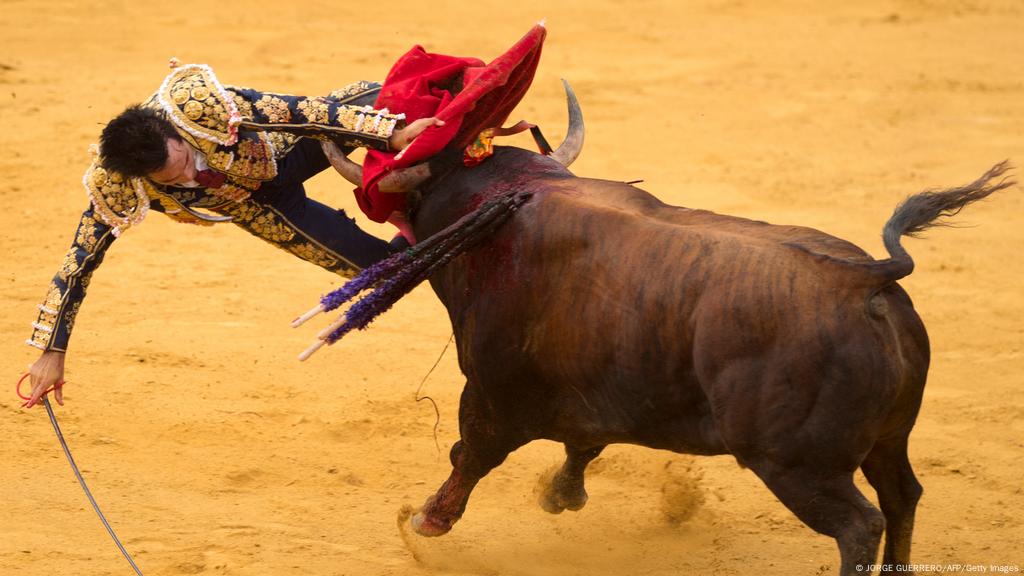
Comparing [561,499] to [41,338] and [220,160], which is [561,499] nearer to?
[220,160]

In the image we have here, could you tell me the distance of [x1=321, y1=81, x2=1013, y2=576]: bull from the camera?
3.48 metres

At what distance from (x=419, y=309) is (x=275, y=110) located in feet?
9.65

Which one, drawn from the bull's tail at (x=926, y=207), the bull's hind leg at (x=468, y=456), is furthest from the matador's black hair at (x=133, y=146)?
the bull's tail at (x=926, y=207)

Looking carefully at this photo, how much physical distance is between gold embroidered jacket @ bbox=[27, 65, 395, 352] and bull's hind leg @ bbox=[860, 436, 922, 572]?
1.87 m

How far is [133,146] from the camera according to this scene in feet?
13.4

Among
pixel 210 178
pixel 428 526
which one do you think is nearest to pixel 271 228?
pixel 210 178

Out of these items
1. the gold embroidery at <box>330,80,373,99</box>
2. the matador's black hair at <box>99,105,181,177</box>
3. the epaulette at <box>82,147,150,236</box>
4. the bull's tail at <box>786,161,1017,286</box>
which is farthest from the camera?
the gold embroidery at <box>330,80,373,99</box>

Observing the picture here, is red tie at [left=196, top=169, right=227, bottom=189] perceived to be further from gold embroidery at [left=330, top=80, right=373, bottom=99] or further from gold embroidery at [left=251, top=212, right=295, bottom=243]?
gold embroidery at [left=330, top=80, right=373, bottom=99]

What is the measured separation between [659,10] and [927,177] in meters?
5.04

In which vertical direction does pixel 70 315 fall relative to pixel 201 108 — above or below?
below

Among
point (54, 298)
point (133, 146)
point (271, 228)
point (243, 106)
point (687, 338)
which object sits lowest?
point (54, 298)

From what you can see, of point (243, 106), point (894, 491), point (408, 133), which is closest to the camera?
point (894, 491)

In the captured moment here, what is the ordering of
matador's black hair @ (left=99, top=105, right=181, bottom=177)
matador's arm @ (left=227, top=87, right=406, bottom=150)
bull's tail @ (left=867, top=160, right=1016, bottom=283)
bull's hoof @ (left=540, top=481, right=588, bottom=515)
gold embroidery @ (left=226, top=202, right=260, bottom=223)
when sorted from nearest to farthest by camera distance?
bull's tail @ (left=867, top=160, right=1016, bottom=283)
matador's black hair @ (left=99, top=105, right=181, bottom=177)
matador's arm @ (left=227, top=87, right=406, bottom=150)
gold embroidery @ (left=226, top=202, right=260, bottom=223)
bull's hoof @ (left=540, top=481, right=588, bottom=515)

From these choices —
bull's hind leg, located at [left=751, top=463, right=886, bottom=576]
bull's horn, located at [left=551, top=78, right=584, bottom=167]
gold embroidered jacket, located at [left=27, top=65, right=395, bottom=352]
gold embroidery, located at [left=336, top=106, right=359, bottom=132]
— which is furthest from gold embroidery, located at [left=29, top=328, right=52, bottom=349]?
bull's hind leg, located at [left=751, top=463, right=886, bottom=576]
